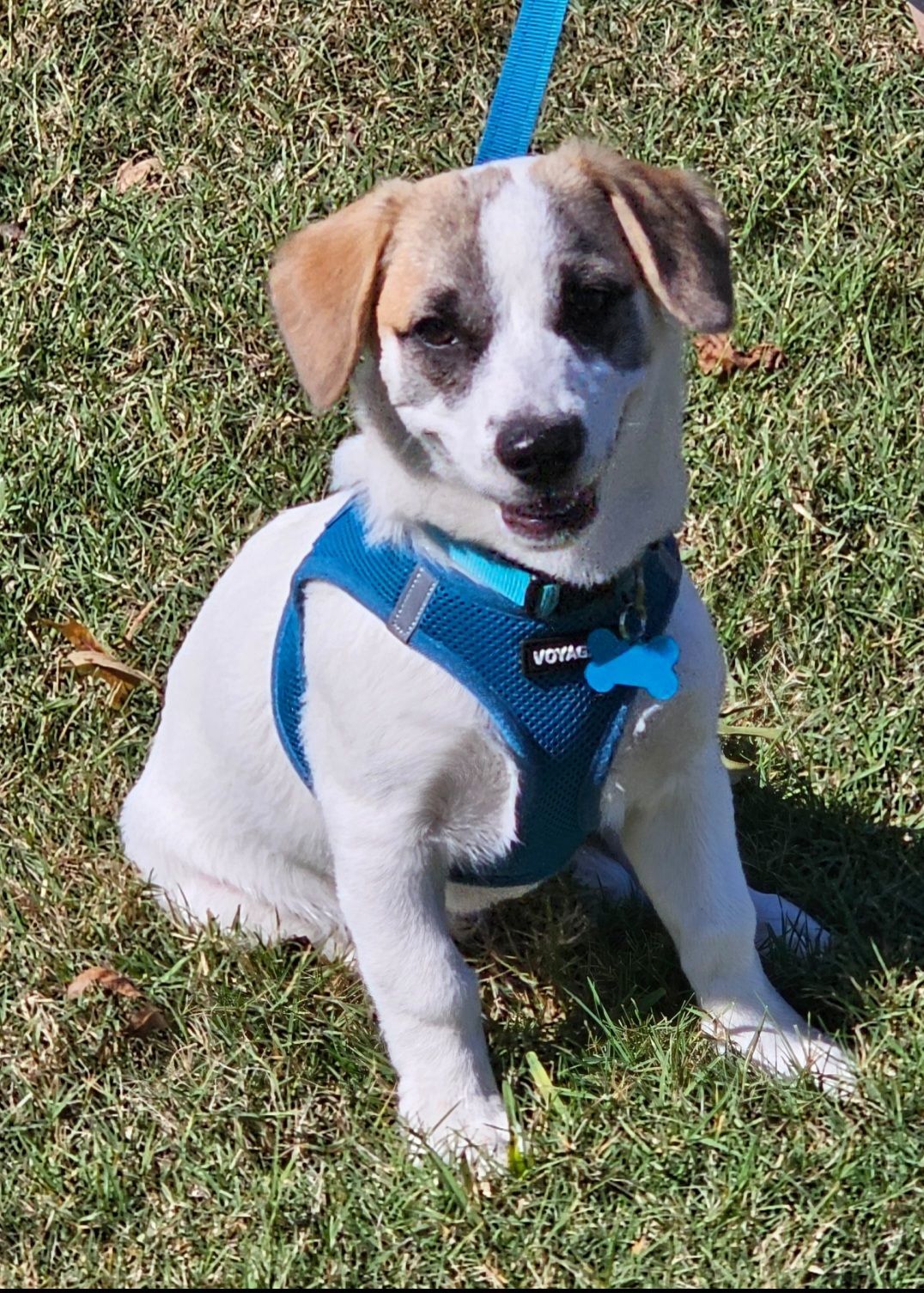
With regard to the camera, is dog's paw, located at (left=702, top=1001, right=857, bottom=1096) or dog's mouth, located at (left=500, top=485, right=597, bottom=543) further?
dog's paw, located at (left=702, top=1001, right=857, bottom=1096)

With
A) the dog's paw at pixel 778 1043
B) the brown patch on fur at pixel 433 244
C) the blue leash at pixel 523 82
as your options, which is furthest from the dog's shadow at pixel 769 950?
the blue leash at pixel 523 82

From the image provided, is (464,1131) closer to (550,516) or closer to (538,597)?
(538,597)

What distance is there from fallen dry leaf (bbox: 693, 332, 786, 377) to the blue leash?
1613 millimetres

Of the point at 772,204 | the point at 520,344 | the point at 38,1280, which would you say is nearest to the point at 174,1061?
the point at 38,1280

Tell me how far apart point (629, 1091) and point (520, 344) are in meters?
1.54

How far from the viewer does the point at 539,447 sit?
275cm

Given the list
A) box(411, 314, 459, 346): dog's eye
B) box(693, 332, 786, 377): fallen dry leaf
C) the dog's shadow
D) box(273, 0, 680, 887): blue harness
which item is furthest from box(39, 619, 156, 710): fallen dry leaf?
box(411, 314, 459, 346): dog's eye

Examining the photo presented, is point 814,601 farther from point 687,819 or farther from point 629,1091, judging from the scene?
point 629,1091

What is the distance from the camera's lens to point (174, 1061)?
369 cm

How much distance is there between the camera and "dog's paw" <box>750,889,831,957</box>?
3.79 meters

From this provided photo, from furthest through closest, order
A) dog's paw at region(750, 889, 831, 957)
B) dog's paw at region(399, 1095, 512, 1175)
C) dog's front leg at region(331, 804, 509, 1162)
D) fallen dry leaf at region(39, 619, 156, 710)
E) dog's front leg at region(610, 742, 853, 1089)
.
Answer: fallen dry leaf at region(39, 619, 156, 710) < dog's paw at region(750, 889, 831, 957) < dog's front leg at region(610, 742, 853, 1089) < dog's paw at region(399, 1095, 512, 1175) < dog's front leg at region(331, 804, 509, 1162)

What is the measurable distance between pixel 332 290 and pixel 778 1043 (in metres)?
1.75

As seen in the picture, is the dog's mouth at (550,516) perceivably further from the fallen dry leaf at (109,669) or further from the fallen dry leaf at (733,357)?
the fallen dry leaf at (733,357)

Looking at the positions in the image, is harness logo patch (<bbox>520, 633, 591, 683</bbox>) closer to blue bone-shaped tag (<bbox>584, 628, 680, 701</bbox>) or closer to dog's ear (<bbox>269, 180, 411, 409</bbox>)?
blue bone-shaped tag (<bbox>584, 628, 680, 701</bbox>)
